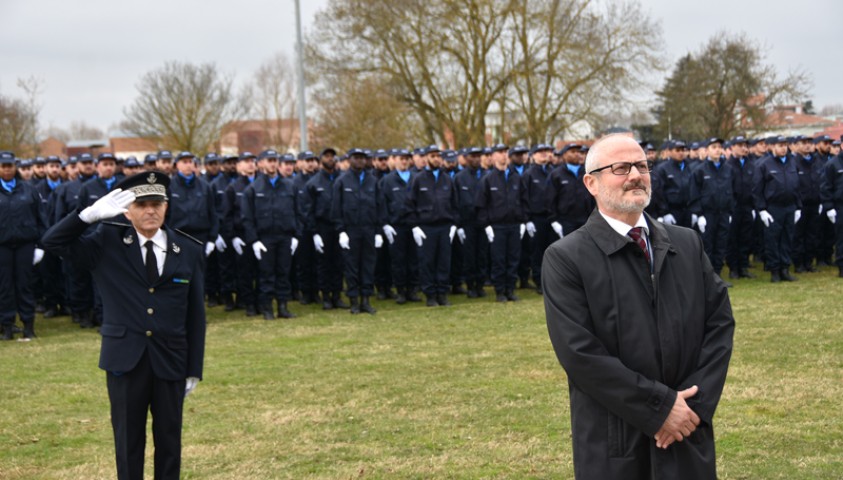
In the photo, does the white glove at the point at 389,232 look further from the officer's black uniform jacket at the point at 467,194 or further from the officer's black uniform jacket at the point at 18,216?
the officer's black uniform jacket at the point at 18,216

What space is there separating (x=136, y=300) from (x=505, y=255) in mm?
9862

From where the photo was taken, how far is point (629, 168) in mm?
3908

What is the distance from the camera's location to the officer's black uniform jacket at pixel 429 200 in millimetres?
14508

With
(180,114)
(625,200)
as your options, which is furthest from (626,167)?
(180,114)

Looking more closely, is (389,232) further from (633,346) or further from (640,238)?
(633,346)

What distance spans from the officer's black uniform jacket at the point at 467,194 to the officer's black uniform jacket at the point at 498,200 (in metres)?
0.20

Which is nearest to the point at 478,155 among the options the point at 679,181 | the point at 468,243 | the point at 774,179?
the point at 468,243

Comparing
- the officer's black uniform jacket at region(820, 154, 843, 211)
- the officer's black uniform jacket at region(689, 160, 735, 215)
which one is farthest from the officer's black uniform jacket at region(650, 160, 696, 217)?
the officer's black uniform jacket at region(820, 154, 843, 211)

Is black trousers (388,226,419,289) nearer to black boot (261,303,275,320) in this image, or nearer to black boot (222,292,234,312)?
black boot (261,303,275,320)

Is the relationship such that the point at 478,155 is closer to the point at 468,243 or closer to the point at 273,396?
the point at 468,243

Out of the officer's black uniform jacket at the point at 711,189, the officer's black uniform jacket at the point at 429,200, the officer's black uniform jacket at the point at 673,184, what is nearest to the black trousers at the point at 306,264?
the officer's black uniform jacket at the point at 429,200

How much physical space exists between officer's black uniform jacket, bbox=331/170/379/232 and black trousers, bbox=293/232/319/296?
3.52ft

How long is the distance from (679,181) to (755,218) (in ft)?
6.59

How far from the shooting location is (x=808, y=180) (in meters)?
16.5
